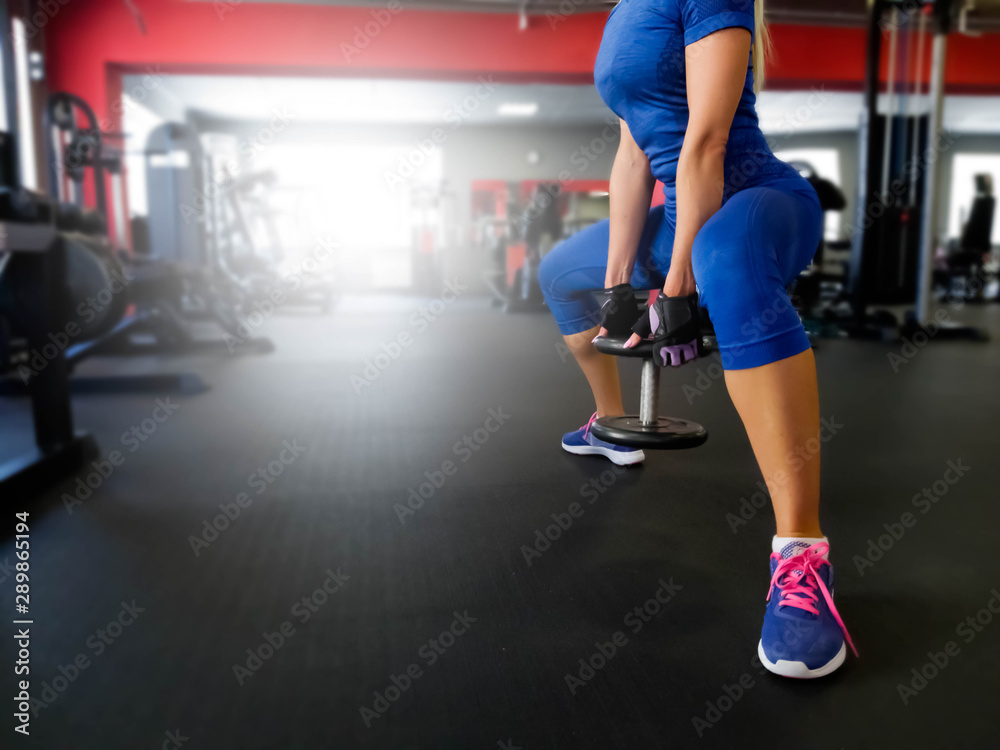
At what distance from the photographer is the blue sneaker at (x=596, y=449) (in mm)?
1677

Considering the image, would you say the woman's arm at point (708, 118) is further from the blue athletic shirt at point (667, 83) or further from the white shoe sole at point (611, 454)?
the white shoe sole at point (611, 454)

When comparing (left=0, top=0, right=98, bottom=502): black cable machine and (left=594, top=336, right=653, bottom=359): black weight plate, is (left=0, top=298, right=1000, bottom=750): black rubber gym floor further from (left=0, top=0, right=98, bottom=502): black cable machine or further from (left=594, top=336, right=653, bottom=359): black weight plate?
(left=594, top=336, right=653, bottom=359): black weight plate

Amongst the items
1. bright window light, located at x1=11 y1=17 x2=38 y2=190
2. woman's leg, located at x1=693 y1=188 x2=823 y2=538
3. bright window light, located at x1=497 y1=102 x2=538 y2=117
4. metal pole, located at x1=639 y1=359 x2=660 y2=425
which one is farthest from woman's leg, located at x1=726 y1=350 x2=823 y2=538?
bright window light, located at x1=497 y1=102 x2=538 y2=117

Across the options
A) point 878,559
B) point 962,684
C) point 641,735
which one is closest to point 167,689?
point 641,735

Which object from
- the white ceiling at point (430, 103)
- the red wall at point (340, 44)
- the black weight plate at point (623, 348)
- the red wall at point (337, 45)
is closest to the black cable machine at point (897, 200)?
the red wall at point (337, 45)

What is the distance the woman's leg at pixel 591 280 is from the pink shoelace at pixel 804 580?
61cm

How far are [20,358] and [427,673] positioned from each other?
130 inches

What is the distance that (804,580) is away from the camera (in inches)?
36.0

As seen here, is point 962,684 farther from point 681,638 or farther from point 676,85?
point 676,85

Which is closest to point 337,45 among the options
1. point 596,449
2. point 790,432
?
point 596,449

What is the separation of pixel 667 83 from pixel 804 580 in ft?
2.56

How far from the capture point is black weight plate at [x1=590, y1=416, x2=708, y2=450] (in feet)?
3.63

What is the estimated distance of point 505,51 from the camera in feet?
20.2

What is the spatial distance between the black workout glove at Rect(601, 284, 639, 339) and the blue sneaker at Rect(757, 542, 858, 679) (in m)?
0.44
